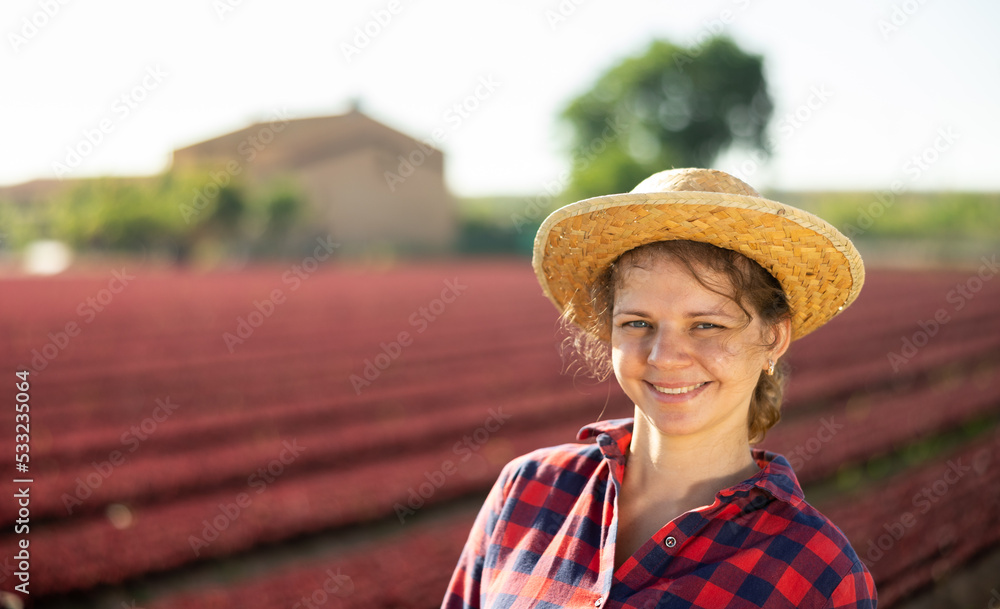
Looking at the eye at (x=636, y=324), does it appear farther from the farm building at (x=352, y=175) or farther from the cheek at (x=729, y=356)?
the farm building at (x=352, y=175)

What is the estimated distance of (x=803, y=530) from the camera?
1465 millimetres

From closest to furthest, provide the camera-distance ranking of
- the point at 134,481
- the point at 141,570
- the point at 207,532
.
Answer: the point at 141,570, the point at 207,532, the point at 134,481

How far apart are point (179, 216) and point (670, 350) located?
54132 mm

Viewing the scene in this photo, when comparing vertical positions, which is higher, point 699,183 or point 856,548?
point 699,183

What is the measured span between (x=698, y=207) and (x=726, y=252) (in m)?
0.15

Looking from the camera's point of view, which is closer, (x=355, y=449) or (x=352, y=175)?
(x=355, y=449)

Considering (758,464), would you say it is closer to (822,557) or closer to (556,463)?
(822,557)

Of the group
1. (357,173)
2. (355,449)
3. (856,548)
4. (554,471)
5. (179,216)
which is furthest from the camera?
(357,173)

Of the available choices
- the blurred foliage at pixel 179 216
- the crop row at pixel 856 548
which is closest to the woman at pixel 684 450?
the crop row at pixel 856 548

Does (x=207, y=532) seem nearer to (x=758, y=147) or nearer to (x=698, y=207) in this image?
(x=698, y=207)

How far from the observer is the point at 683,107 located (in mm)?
53250

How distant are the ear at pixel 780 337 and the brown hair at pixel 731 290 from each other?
0.01 m

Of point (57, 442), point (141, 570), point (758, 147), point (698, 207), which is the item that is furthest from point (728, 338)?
point (758, 147)

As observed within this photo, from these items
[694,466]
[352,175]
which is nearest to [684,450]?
[694,466]
